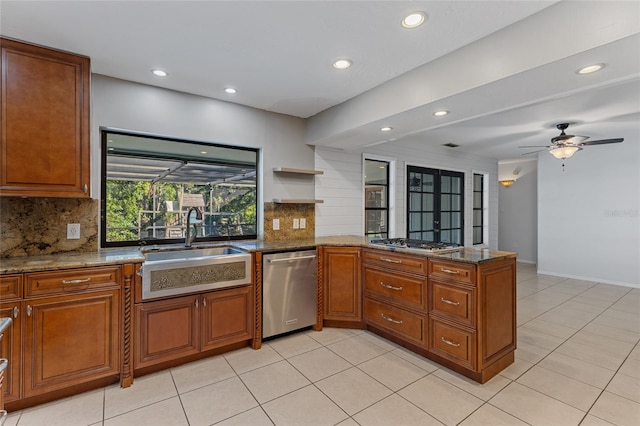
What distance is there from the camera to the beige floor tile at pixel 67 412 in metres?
1.89

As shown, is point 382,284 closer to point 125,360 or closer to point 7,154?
point 125,360

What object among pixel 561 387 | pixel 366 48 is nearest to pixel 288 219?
pixel 366 48

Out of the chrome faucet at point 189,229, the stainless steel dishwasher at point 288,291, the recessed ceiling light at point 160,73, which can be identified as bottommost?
the stainless steel dishwasher at point 288,291

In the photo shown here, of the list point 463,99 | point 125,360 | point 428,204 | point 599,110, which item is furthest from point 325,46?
point 428,204

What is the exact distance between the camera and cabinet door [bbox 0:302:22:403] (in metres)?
1.89

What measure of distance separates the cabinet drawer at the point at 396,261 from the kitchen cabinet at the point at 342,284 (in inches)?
6.4

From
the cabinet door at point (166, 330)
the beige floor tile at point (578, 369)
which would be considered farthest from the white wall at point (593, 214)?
the cabinet door at point (166, 330)

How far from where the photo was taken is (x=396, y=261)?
2.92 m

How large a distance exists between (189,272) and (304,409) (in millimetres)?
1374

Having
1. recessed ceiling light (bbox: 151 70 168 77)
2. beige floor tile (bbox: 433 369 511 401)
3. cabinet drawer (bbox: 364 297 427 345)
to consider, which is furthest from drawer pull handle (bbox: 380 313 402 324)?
recessed ceiling light (bbox: 151 70 168 77)

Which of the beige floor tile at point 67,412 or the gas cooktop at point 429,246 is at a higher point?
the gas cooktop at point 429,246

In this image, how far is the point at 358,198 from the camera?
14.7 feet

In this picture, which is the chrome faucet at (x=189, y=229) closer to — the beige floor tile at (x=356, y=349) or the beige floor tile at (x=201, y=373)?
the beige floor tile at (x=201, y=373)

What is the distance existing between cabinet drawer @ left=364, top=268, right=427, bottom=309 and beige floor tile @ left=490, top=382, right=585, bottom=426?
2.69 feet
